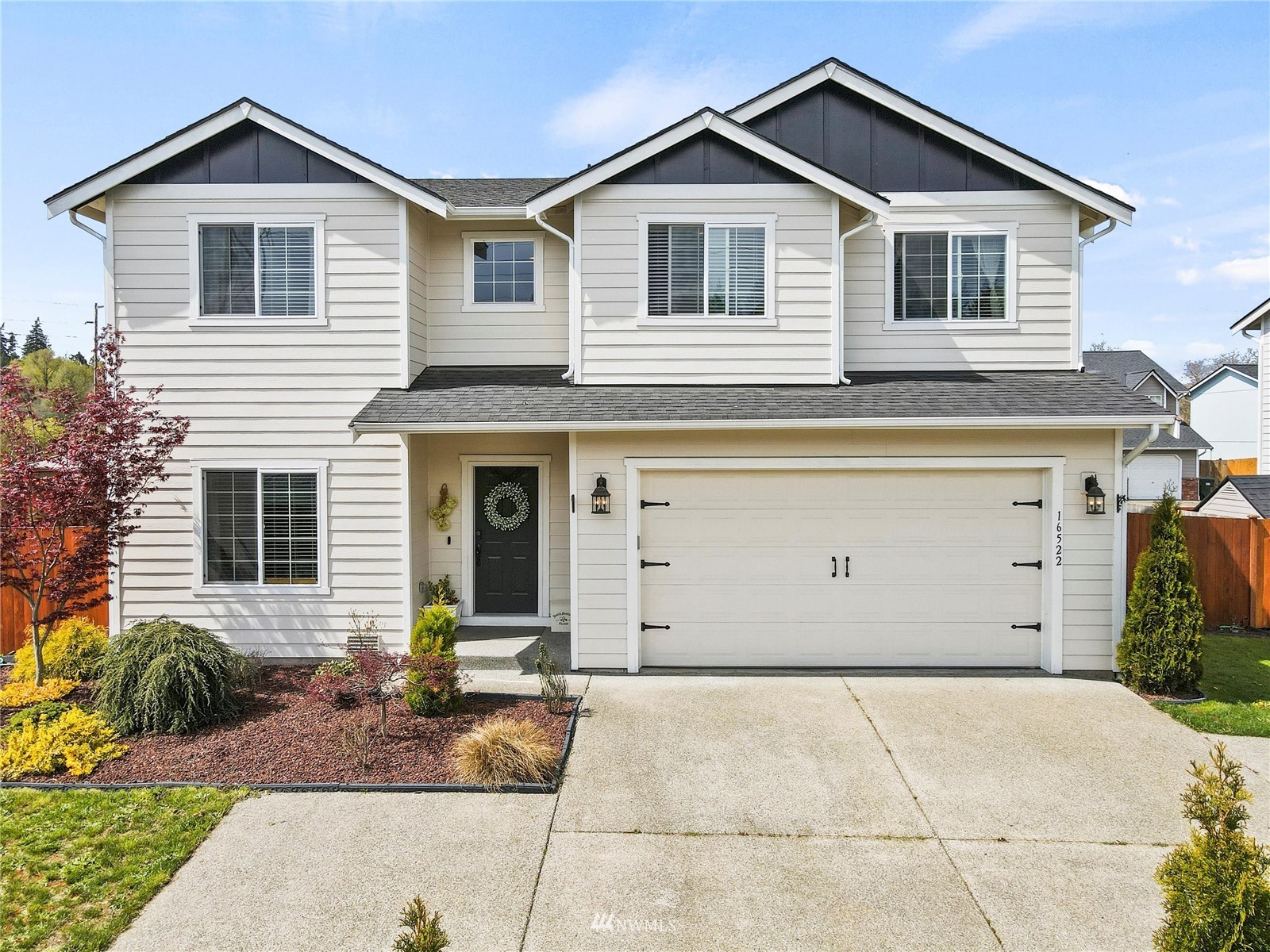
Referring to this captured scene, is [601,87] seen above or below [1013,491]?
above

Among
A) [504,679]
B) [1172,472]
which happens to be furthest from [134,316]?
[1172,472]

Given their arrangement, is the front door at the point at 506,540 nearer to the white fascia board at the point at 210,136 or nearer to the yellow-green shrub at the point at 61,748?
the white fascia board at the point at 210,136

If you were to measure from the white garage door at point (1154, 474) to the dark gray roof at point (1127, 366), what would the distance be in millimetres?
2801

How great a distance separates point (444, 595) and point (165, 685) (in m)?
3.43

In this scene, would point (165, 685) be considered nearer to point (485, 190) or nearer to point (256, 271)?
point (256, 271)

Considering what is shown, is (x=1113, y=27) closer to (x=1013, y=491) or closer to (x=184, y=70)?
(x=1013, y=491)

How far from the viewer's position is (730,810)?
5176 mm

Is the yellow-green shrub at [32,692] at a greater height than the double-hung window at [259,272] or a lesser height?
lesser

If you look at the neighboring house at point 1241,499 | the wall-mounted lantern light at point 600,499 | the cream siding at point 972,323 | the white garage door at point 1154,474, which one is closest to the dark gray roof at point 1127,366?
the white garage door at point 1154,474

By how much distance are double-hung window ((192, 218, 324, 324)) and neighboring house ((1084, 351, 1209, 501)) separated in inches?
1134

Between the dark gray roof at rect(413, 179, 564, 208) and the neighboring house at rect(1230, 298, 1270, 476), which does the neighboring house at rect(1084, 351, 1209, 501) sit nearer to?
the neighboring house at rect(1230, 298, 1270, 476)

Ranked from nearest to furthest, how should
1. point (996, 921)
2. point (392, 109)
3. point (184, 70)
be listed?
point (996, 921)
point (184, 70)
point (392, 109)

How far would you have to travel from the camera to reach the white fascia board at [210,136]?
860 centimetres

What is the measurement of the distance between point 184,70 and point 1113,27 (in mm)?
12512
